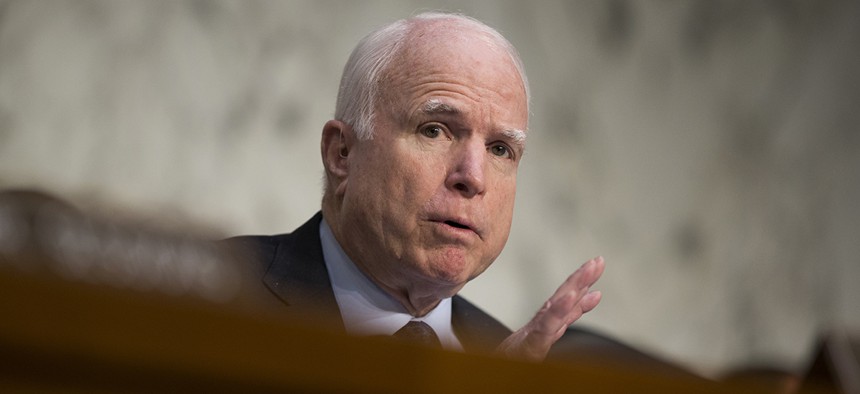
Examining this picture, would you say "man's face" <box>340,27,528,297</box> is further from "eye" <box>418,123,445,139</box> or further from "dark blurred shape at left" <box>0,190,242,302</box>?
"dark blurred shape at left" <box>0,190,242,302</box>

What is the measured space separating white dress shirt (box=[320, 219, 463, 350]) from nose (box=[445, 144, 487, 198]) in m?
0.21

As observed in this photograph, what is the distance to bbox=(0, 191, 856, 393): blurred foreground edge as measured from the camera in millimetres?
582

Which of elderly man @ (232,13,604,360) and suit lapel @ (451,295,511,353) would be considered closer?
elderly man @ (232,13,604,360)

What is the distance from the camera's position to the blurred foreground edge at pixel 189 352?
582 millimetres

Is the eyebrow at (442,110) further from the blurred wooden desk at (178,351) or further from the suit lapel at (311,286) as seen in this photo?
the blurred wooden desk at (178,351)

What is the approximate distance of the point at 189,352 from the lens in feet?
2.02

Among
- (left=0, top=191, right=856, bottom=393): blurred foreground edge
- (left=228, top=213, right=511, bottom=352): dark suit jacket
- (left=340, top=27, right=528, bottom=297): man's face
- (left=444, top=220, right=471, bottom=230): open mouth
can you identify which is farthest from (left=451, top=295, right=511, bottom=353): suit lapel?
(left=0, top=191, right=856, bottom=393): blurred foreground edge

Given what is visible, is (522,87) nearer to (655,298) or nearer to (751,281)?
(655,298)

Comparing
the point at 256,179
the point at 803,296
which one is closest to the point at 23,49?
the point at 256,179

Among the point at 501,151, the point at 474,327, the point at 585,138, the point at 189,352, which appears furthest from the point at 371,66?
the point at 585,138

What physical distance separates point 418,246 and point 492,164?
0.17 meters

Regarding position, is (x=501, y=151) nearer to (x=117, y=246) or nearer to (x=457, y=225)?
(x=457, y=225)

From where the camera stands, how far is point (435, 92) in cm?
180

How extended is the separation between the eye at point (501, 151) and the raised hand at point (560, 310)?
0.31m
